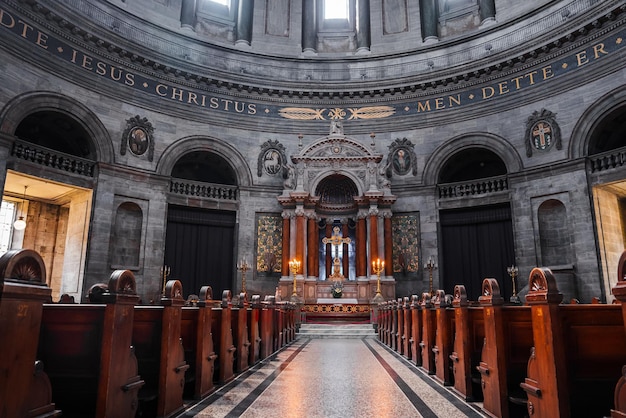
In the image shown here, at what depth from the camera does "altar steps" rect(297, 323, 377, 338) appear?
45.6 feet

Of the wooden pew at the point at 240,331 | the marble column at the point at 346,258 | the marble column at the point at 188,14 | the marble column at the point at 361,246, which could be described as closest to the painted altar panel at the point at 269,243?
the marble column at the point at 346,258

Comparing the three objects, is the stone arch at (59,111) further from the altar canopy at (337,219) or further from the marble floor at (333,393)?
the marble floor at (333,393)

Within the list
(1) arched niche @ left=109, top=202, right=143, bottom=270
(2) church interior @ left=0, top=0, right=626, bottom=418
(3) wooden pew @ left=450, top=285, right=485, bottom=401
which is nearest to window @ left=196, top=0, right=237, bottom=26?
(2) church interior @ left=0, top=0, right=626, bottom=418

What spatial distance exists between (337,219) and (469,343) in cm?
1414

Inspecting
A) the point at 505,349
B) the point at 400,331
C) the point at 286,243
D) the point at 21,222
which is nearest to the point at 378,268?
the point at 286,243

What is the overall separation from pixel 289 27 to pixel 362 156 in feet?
25.8

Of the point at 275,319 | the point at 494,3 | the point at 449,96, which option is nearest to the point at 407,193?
the point at 449,96

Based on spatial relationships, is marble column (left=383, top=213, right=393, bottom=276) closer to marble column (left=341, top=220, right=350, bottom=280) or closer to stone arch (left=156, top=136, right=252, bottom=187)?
marble column (left=341, top=220, right=350, bottom=280)

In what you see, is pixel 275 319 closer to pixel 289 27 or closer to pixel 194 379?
pixel 194 379

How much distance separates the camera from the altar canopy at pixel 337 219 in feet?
58.1

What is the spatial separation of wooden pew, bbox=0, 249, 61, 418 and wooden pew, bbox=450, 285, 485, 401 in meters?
4.10

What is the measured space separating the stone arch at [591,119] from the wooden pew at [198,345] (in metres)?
14.3

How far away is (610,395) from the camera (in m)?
3.45

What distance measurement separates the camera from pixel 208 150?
61.6ft
